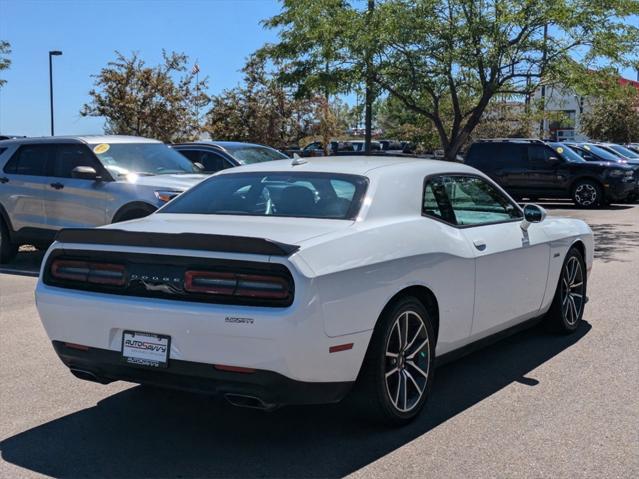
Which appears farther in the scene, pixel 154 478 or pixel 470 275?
pixel 470 275

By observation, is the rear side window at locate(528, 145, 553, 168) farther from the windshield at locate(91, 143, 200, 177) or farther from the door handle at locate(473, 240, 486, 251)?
the door handle at locate(473, 240, 486, 251)

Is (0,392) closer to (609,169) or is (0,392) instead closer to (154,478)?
(154,478)

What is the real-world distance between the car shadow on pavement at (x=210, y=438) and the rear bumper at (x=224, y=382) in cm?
37

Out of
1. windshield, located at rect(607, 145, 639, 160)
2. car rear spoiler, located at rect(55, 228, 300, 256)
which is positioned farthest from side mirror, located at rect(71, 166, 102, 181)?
windshield, located at rect(607, 145, 639, 160)

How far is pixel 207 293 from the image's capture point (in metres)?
4.01

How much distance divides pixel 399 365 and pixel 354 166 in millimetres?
1498

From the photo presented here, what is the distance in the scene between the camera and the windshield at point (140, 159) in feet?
34.9

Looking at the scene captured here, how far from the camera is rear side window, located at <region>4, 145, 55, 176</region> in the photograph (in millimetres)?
11070

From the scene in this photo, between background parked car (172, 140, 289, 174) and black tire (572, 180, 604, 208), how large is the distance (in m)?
10.6

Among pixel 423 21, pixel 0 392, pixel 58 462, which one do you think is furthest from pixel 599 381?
pixel 423 21

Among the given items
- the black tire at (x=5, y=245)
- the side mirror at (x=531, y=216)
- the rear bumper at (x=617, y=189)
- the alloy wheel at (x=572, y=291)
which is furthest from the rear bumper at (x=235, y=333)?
the rear bumper at (x=617, y=189)

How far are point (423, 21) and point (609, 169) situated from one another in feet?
27.6

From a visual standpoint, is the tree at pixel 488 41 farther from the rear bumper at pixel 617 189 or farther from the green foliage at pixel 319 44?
the rear bumper at pixel 617 189

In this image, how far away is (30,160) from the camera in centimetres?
1120
